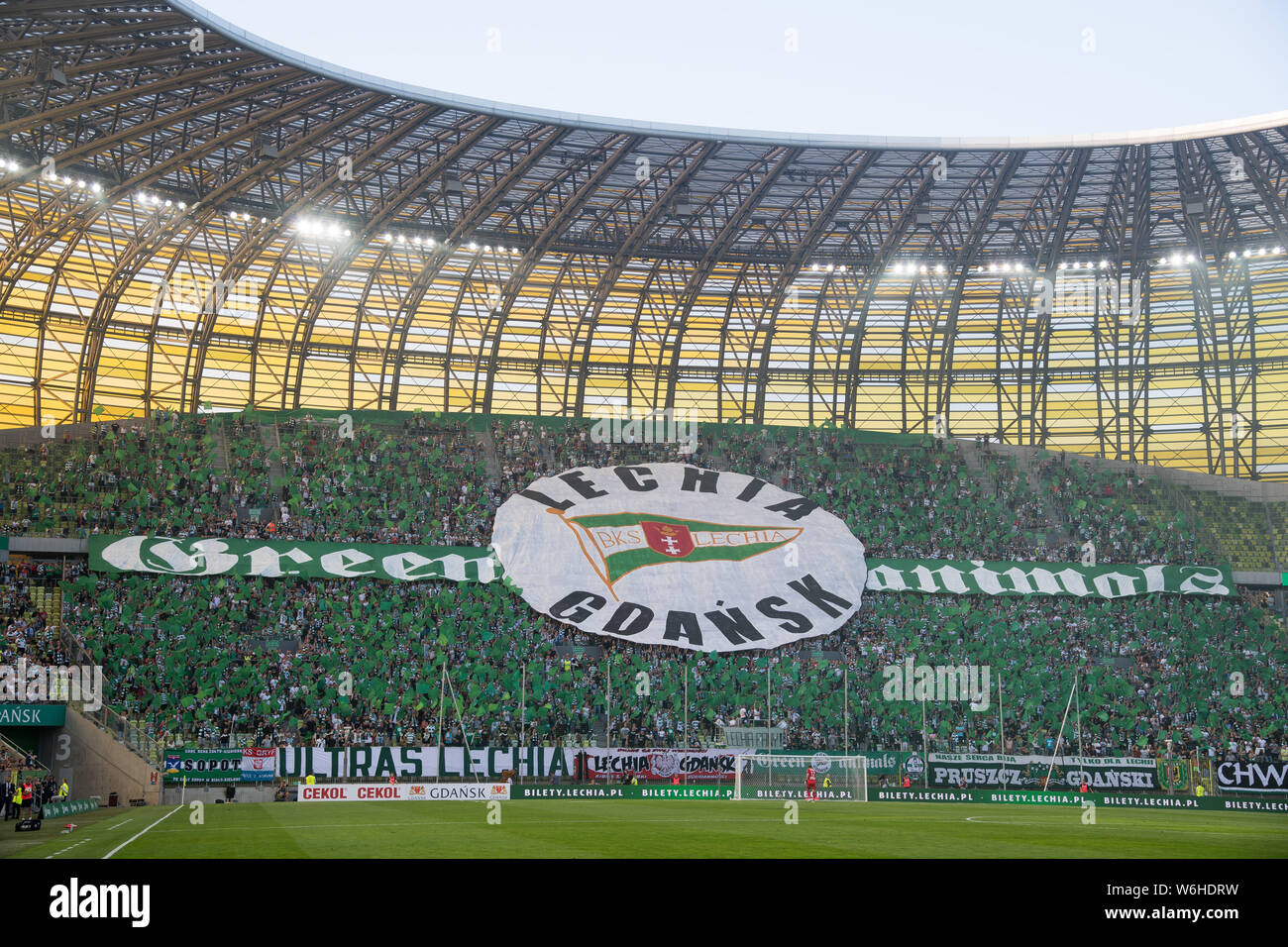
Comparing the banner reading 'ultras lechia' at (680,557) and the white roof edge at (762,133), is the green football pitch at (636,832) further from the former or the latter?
the white roof edge at (762,133)

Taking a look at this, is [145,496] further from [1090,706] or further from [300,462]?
[1090,706]

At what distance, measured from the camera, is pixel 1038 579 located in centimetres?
5456

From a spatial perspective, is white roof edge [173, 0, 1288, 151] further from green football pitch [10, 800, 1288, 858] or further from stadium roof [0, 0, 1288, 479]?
green football pitch [10, 800, 1288, 858]

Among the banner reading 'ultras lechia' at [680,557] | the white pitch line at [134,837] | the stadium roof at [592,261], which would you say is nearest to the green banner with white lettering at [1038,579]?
the banner reading 'ultras lechia' at [680,557]

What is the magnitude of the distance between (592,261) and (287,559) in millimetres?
24308

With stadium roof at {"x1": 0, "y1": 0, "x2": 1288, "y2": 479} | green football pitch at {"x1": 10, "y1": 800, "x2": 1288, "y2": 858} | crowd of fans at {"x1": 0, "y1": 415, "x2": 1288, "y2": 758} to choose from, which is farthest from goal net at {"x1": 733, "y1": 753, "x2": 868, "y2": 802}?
stadium roof at {"x1": 0, "y1": 0, "x2": 1288, "y2": 479}

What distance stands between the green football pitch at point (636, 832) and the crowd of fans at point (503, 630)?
901 cm

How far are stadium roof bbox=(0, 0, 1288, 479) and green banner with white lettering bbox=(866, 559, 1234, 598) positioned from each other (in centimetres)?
1591

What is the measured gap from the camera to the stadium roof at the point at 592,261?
4609 centimetres

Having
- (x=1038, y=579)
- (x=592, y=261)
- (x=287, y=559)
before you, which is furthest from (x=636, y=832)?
(x=592, y=261)

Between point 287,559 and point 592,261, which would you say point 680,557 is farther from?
point 592,261

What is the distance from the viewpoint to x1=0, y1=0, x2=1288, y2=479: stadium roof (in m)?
46.1
